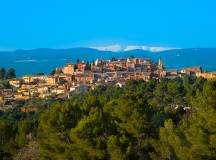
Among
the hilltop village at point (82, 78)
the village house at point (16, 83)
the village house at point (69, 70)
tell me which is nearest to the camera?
the hilltop village at point (82, 78)

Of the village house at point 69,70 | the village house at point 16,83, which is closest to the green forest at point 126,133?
the village house at point 16,83

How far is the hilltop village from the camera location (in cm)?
7157

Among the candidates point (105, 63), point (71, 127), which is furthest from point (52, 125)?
point (105, 63)

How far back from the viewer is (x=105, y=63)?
314ft

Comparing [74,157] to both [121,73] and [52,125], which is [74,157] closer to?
[52,125]

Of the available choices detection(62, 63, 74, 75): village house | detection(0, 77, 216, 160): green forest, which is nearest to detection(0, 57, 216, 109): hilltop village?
detection(62, 63, 74, 75): village house

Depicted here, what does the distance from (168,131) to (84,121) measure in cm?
284

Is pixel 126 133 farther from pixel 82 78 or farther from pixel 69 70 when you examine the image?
pixel 69 70

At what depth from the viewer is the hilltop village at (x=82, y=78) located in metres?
71.6

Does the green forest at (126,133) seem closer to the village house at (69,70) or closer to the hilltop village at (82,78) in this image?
the hilltop village at (82,78)

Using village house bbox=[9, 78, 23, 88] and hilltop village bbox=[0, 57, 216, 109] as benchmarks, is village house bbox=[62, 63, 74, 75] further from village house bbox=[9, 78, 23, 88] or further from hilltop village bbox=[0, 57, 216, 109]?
village house bbox=[9, 78, 23, 88]

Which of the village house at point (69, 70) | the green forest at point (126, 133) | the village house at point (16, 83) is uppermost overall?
the green forest at point (126, 133)

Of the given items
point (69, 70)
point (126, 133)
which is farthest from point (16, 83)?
point (126, 133)

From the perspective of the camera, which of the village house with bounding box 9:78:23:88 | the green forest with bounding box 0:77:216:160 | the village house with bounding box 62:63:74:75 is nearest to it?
the green forest with bounding box 0:77:216:160
